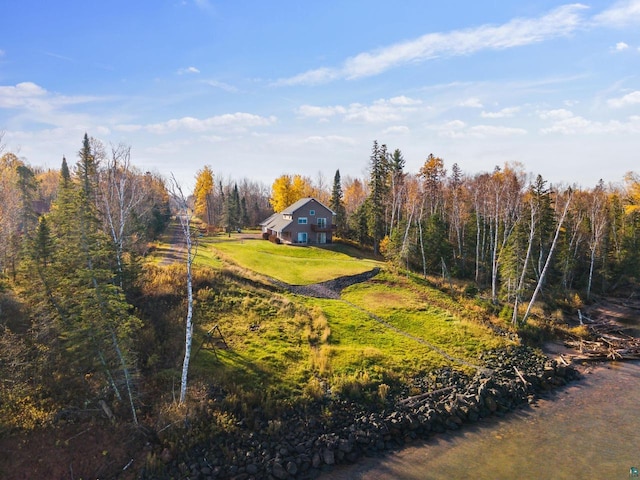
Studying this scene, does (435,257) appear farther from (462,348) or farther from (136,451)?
(136,451)

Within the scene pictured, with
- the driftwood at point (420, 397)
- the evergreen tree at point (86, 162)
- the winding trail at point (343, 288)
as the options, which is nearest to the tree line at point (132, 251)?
the evergreen tree at point (86, 162)

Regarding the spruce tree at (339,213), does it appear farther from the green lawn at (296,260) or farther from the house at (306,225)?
the green lawn at (296,260)

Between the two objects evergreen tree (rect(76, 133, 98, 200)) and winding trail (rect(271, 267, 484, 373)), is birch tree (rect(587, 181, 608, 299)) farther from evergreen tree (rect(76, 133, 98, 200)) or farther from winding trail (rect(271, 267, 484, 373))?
evergreen tree (rect(76, 133, 98, 200))

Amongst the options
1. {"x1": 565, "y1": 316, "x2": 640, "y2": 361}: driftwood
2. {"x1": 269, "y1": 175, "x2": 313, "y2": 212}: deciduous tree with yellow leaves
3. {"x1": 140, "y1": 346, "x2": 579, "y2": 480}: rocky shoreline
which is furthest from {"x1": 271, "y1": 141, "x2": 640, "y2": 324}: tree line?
{"x1": 269, "y1": 175, "x2": 313, "y2": 212}: deciduous tree with yellow leaves

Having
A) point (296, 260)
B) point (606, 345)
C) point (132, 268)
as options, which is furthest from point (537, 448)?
point (296, 260)

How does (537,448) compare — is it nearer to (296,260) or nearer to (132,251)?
(132,251)

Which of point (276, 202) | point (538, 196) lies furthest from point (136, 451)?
point (276, 202)
